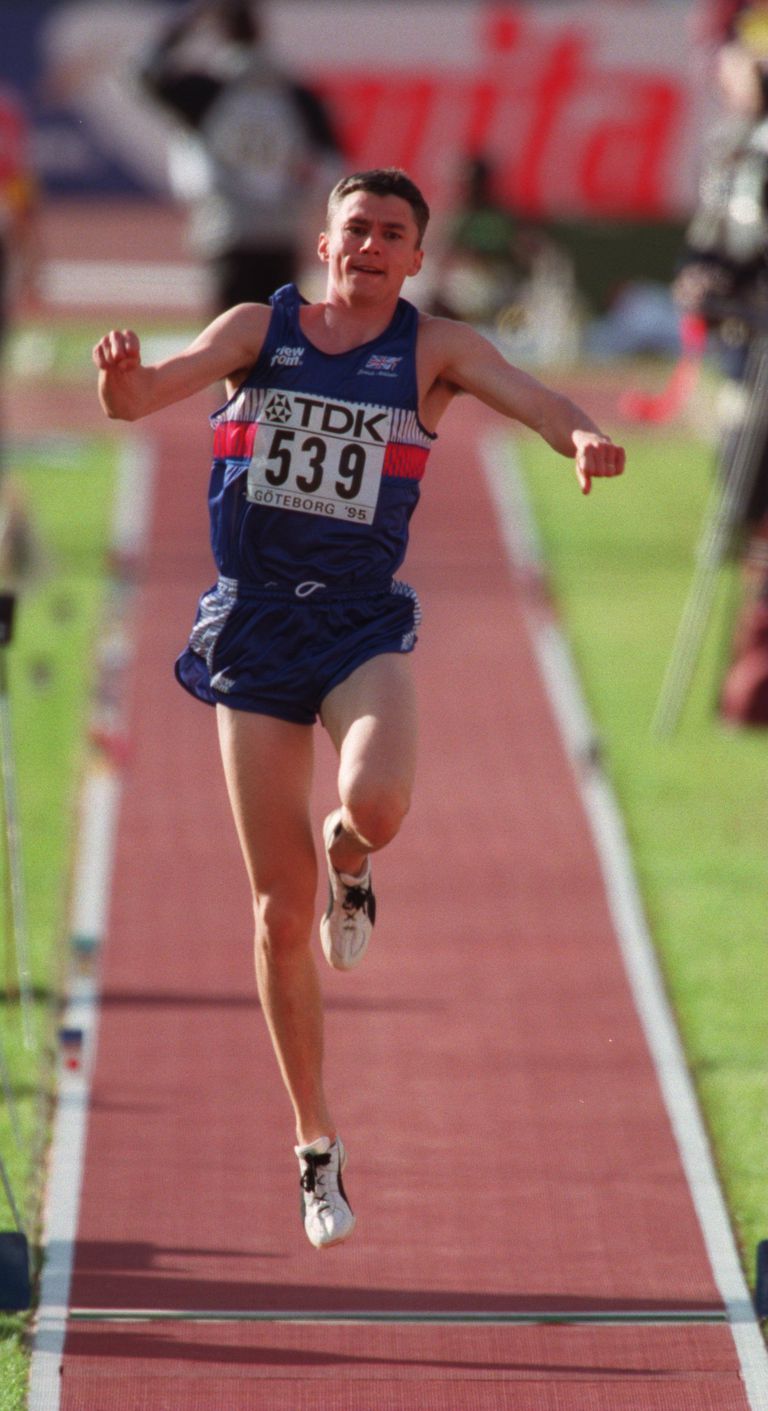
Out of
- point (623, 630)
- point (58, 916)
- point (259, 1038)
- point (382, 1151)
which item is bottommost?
point (382, 1151)

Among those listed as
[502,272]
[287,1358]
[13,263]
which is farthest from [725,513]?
[502,272]

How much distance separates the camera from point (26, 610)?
42.4 feet

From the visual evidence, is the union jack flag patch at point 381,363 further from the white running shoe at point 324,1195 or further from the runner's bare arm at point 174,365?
the white running shoe at point 324,1195

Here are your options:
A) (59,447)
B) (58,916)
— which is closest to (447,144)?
(59,447)

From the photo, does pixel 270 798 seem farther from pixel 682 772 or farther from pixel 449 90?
pixel 449 90

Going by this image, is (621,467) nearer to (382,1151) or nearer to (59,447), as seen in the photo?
(382,1151)

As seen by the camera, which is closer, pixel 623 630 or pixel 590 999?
pixel 590 999

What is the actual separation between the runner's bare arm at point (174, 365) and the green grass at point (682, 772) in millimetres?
2608

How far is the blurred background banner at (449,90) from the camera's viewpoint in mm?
24625

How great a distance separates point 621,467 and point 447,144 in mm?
20643

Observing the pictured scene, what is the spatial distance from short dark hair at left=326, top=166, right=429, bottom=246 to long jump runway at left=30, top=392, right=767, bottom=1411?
255 centimetres

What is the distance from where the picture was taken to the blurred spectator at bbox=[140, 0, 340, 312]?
13.6 metres

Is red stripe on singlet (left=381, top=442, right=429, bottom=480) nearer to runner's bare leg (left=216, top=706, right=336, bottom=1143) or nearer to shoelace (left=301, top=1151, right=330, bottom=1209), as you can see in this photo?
runner's bare leg (left=216, top=706, right=336, bottom=1143)

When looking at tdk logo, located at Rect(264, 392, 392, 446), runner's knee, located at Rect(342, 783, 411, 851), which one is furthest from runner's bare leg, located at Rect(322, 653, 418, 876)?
tdk logo, located at Rect(264, 392, 392, 446)
